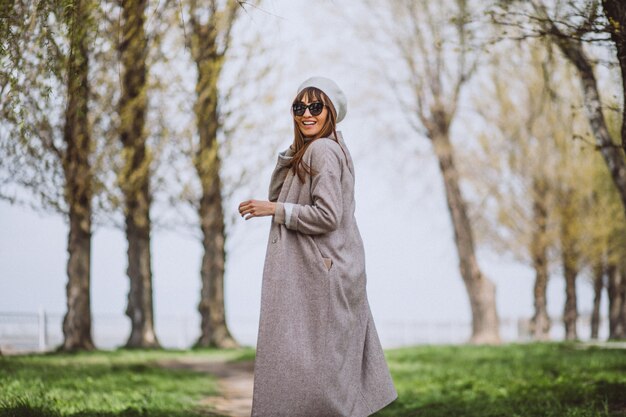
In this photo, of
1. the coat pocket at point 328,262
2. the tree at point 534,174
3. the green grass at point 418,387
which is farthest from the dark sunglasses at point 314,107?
the tree at point 534,174

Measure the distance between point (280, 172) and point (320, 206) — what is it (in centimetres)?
42

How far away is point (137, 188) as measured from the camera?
14.5 m

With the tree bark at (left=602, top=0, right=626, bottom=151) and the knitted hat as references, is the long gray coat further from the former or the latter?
the tree bark at (left=602, top=0, right=626, bottom=151)

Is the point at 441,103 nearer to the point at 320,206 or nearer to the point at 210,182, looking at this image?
the point at 210,182

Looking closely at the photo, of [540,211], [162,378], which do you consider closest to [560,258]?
[540,211]

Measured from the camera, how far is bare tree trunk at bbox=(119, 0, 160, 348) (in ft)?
45.6

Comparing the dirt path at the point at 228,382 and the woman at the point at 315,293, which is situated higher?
the woman at the point at 315,293

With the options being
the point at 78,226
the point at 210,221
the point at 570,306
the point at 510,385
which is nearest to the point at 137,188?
the point at 78,226

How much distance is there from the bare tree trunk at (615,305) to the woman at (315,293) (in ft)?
74.2

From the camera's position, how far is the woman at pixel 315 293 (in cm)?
385

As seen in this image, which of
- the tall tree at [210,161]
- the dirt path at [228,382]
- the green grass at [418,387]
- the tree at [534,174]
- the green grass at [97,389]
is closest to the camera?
the green grass at [97,389]

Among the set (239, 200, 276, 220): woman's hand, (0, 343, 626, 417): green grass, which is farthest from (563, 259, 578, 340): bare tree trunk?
(239, 200, 276, 220): woman's hand

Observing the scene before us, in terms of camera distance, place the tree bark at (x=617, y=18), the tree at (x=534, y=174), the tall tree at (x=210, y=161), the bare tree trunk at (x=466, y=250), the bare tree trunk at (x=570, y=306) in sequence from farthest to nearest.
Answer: the bare tree trunk at (x=570, y=306), the tree at (x=534, y=174), the bare tree trunk at (x=466, y=250), the tall tree at (x=210, y=161), the tree bark at (x=617, y=18)

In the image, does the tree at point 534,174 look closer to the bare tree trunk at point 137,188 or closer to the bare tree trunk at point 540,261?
the bare tree trunk at point 540,261
